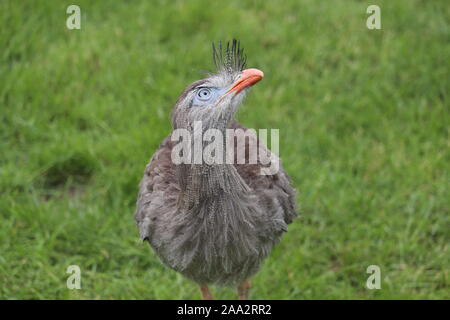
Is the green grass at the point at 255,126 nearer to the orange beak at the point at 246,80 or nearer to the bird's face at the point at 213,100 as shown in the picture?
the bird's face at the point at 213,100

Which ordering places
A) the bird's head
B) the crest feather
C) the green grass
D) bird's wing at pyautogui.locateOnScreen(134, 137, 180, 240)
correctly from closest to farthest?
1. the bird's head
2. the crest feather
3. bird's wing at pyautogui.locateOnScreen(134, 137, 180, 240)
4. the green grass

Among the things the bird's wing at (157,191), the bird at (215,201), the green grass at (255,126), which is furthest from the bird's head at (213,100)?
the green grass at (255,126)

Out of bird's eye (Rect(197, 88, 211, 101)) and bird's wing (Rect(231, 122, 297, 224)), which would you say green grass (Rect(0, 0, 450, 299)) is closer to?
bird's wing (Rect(231, 122, 297, 224))

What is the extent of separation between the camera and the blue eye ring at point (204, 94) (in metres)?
2.74

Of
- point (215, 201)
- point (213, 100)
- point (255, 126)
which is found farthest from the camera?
point (255, 126)

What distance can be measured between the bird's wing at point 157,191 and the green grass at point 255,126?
90cm

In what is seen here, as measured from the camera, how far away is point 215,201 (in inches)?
114

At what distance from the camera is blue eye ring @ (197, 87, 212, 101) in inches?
108

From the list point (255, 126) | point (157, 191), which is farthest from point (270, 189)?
point (255, 126)

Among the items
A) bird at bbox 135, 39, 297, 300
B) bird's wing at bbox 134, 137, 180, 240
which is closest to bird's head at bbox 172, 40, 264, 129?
bird at bbox 135, 39, 297, 300

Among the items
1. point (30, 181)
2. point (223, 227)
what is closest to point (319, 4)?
point (30, 181)

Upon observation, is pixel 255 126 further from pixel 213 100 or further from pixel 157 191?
pixel 213 100

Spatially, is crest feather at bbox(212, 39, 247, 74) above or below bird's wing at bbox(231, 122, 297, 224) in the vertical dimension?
above

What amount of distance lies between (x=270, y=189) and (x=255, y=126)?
1806 millimetres
